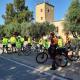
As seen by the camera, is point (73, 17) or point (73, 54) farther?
point (73, 17)

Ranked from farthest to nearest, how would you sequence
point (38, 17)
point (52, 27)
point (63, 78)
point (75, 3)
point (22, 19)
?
point (38, 17) → point (22, 19) → point (52, 27) → point (75, 3) → point (63, 78)

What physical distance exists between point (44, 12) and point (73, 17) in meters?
45.2

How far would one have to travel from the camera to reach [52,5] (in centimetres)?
8225

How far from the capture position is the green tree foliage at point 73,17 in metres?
34.7

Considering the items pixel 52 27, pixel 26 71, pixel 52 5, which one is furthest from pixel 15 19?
pixel 26 71

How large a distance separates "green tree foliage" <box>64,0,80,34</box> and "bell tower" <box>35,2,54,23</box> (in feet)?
139

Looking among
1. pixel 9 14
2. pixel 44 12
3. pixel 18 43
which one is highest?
pixel 44 12

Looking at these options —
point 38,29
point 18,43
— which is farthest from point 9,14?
point 18,43

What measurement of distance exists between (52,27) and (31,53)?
34.9m

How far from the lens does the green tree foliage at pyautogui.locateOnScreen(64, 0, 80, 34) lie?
34688 millimetres

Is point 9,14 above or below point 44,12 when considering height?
below

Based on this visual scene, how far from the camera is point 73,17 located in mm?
34688

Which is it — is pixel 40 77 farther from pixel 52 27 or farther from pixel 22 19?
pixel 22 19

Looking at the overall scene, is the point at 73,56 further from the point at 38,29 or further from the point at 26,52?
the point at 38,29
